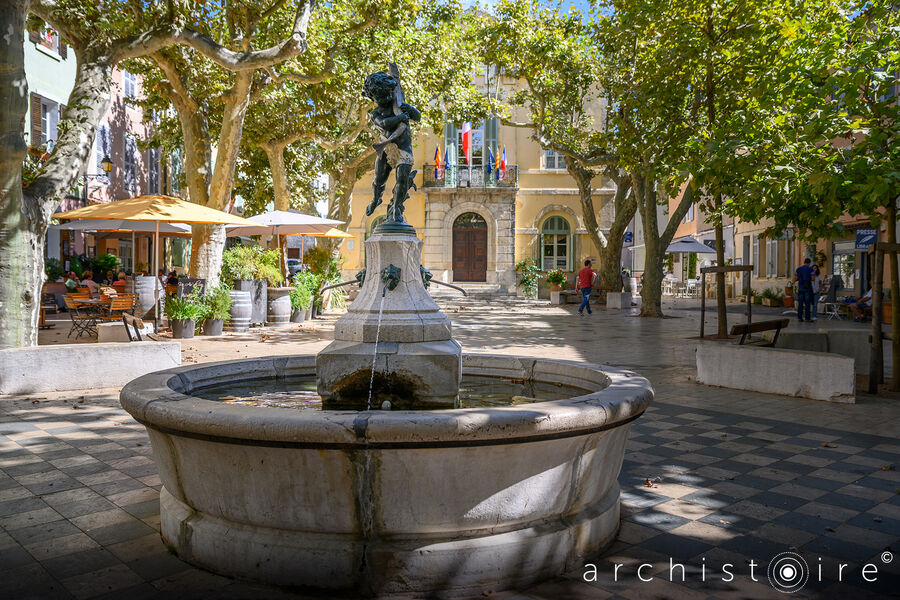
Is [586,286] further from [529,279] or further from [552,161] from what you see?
[552,161]

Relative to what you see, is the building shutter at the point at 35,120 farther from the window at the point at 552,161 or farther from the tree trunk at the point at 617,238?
the window at the point at 552,161

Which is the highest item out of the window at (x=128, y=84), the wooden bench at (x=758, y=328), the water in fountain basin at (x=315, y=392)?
the window at (x=128, y=84)

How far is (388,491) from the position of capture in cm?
301

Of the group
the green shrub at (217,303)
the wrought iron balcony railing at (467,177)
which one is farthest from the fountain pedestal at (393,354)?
the wrought iron balcony railing at (467,177)

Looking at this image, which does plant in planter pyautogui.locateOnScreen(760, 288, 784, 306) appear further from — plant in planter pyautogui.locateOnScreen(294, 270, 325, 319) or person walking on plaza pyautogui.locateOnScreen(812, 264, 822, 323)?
plant in planter pyautogui.locateOnScreen(294, 270, 325, 319)

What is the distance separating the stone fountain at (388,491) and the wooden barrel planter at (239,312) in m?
10.8

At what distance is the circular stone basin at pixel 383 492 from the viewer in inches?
117

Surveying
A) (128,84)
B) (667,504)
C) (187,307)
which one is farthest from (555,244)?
(667,504)

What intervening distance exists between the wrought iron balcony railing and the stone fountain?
29724 millimetres

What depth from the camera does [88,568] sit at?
10.9 ft

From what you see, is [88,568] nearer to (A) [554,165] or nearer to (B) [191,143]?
(B) [191,143]

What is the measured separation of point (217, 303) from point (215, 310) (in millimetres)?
161

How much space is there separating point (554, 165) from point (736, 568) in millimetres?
30795

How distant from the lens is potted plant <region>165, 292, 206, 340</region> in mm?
12555
